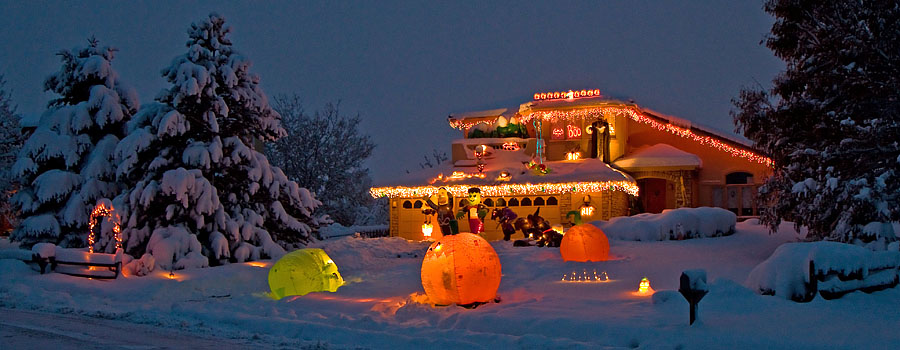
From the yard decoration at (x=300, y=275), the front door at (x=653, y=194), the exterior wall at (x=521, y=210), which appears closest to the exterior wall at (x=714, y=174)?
the front door at (x=653, y=194)

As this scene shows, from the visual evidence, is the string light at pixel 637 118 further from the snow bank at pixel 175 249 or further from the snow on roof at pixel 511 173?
the snow bank at pixel 175 249

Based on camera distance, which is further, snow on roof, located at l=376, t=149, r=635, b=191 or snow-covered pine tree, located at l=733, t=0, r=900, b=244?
snow on roof, located at l=376, t=149, r=635, b=191

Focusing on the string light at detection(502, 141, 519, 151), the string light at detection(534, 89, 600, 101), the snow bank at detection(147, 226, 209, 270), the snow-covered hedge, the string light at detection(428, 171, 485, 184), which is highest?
the string light at detection(534, 89, 600, 101)

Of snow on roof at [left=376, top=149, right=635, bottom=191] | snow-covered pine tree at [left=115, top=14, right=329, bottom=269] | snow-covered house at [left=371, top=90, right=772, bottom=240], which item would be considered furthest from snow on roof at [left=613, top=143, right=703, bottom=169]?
snow-covered pine tree at [left=115, top=14, right=329, bottom=269]

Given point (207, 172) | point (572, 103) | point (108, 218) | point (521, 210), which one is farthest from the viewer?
point (572, 103)

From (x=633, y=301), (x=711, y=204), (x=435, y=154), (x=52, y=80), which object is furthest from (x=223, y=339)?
(x=435, y=154)

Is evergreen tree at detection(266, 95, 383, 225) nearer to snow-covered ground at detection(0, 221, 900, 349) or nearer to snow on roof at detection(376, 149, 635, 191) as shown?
snow on roof at detection(376, 149, 635, 191)

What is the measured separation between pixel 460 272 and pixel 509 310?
0.96 meters

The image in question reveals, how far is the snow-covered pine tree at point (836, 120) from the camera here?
13445 millimetres

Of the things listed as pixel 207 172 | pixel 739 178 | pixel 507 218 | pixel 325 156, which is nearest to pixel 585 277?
pixel 507 218

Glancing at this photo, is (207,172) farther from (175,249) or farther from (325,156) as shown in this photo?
(325,156)

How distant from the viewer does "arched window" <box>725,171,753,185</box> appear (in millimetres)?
26375

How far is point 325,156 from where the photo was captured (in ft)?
125

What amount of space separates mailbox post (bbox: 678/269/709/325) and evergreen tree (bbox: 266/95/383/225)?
101 ft
